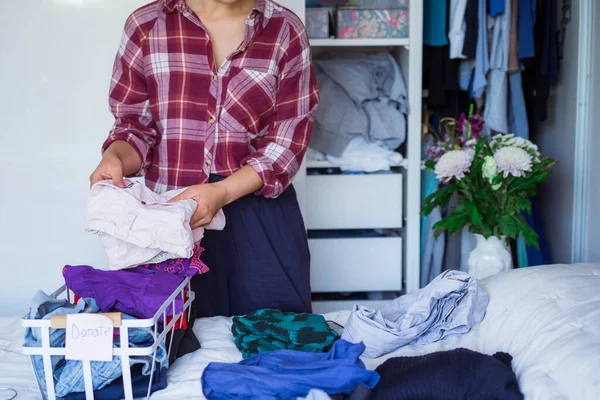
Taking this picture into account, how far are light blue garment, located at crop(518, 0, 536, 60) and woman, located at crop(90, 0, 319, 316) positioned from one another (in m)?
1.48

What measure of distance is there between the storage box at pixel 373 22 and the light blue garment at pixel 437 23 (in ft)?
0.40

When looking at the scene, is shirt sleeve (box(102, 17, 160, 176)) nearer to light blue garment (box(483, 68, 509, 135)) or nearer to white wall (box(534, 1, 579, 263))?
light blue garment (box(483, 68, 509, 135))

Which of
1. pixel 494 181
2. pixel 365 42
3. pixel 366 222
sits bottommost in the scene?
pixel 366 222

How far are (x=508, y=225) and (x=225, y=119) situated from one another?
1.14 metres

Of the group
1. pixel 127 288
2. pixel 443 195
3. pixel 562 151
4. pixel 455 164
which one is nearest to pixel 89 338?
pixel 127 288

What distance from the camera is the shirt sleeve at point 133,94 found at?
158 centimetres

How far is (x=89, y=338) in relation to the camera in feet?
3.28

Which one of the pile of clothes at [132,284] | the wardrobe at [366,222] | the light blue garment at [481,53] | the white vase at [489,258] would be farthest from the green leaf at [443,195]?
the pile of clothes at [132,284]

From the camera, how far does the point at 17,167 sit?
2361mm

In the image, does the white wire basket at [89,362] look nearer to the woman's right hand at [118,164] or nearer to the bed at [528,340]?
the bed at [528,340]

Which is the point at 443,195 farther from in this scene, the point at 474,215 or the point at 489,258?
the point at 489,258

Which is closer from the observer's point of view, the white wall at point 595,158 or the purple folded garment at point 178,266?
the purple folded garment at point 178,266

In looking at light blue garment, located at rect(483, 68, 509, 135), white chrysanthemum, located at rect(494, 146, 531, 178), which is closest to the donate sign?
white chrysanthemum, located at rect(494, 146, 531, 178)

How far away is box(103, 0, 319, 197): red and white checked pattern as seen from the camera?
5.14 ft
